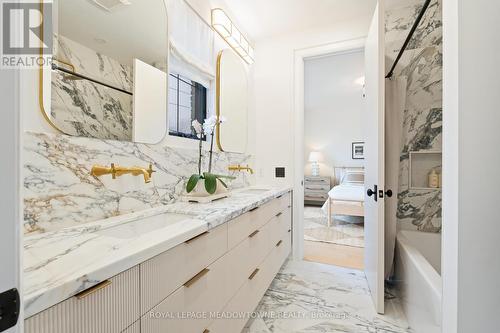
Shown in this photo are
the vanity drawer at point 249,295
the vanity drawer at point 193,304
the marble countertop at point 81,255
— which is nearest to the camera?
the marble countertop at point 81,255

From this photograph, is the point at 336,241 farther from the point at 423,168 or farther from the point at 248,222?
the point at 248,222

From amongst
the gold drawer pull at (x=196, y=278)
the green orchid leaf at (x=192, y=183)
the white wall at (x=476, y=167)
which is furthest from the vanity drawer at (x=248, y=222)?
the white wall at (x=476, y=167)

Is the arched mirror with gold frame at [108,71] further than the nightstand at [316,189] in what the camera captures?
No

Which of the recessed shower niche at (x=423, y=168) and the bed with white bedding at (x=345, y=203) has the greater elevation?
the recessed shower niche at (x=423, y=168)

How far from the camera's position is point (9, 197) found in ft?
0.99

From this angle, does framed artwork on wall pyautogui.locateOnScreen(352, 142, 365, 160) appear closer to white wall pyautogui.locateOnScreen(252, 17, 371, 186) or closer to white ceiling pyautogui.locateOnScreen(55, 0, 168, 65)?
white wall pyautogui.locateOnScreen(252, 17, 371, 186)

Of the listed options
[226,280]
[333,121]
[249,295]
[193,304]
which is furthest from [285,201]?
[333,121]

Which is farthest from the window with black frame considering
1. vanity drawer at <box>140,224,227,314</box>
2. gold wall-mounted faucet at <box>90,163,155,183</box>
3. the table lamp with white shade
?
the table lamp with white shade

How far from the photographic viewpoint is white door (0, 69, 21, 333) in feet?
0.97

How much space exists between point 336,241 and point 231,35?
9.72 feet

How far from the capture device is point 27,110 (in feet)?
2.69

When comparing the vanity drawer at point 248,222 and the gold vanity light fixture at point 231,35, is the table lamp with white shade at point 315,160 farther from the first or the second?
the vanity drawer at point 248,222

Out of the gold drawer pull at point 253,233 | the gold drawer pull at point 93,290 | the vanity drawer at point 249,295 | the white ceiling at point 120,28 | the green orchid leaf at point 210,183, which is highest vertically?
the white ceiling at point 120,28

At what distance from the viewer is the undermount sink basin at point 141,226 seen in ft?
3.14
